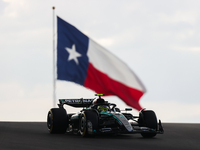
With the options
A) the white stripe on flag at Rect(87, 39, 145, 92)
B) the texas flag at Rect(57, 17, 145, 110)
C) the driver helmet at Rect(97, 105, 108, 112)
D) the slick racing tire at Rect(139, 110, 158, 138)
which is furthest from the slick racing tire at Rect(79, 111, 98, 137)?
the white stripe on flag at Rect(87, 39, 145, 92)

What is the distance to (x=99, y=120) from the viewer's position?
57.5 feet

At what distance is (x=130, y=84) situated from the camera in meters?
22.2

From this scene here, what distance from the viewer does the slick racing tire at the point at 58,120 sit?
19.0 metres

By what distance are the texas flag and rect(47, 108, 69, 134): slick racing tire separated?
289 cm

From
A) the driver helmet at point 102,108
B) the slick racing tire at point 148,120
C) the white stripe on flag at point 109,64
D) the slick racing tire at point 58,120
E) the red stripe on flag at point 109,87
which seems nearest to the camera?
the slick racing tire at point 148,120

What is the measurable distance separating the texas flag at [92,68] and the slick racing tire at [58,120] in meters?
2.89

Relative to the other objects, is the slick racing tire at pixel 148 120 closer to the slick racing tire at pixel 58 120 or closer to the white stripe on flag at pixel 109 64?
the slick racing tire at pixel 58 120

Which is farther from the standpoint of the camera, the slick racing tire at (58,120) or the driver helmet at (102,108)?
the slick racing tire at (58,120)

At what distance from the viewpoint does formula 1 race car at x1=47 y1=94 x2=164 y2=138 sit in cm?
1652

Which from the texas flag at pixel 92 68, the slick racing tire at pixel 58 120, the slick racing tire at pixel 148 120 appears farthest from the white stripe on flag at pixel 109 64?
the slick racing tire at pixel 58 120

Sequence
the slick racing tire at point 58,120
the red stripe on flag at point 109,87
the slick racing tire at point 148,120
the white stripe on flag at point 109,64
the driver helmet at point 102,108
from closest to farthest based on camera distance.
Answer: the slick racing tire at point 148,120, the driver helmet at point 102,108, the slick racing tire at point 58,120, the red stripe on flag at point 109,87, the white stripe on flag at point 109,64

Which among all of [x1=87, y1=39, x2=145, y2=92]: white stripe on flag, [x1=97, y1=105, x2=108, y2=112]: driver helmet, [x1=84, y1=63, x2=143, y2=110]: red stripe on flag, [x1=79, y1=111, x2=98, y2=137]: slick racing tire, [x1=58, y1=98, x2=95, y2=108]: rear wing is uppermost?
[x1=87, y1=39, x2=145, y2=92]: white stripe on flag

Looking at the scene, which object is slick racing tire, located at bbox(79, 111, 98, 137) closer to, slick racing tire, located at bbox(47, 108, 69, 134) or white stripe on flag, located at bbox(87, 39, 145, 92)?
slick racing tire, located at bbox(47, 108, 69, 134)

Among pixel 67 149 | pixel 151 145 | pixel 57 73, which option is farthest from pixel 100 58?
pixel 67 149
